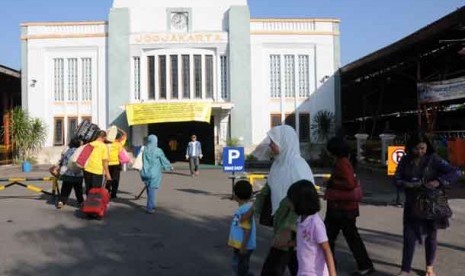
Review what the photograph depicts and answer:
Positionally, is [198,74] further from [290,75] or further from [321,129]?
[321,129]

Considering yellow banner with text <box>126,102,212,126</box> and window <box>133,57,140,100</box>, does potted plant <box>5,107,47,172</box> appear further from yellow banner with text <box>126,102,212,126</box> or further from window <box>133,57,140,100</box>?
window <box>133,57,140,100</box>

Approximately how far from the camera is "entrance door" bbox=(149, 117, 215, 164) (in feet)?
110

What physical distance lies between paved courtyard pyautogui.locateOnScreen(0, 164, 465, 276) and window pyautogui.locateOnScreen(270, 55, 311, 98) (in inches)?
753

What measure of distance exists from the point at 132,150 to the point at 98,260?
25106 mm

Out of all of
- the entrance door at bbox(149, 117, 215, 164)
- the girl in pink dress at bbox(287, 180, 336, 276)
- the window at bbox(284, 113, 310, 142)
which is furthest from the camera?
the entrance door at bbox(149, 117, 215, 164)

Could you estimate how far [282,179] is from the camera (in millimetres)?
5117

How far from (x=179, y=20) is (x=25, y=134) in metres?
10.3

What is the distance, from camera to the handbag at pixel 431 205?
20.6 feet

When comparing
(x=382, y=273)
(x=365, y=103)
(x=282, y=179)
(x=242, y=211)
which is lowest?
(x=382, y=273)

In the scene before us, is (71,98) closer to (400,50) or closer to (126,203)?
(400,50)

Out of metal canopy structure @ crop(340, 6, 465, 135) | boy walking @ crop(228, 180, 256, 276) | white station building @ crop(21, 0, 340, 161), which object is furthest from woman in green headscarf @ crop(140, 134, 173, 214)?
white station building @ crop(21, 0, 340, 161)

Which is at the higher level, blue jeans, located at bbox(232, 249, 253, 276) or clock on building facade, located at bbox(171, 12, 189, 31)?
clock on building facade, located at bbox(171, 12, 189, 31)

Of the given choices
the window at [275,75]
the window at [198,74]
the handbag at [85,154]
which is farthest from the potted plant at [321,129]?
the handbag at [85,154]

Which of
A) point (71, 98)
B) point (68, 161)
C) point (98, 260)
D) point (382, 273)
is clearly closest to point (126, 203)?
point (68, 161)
